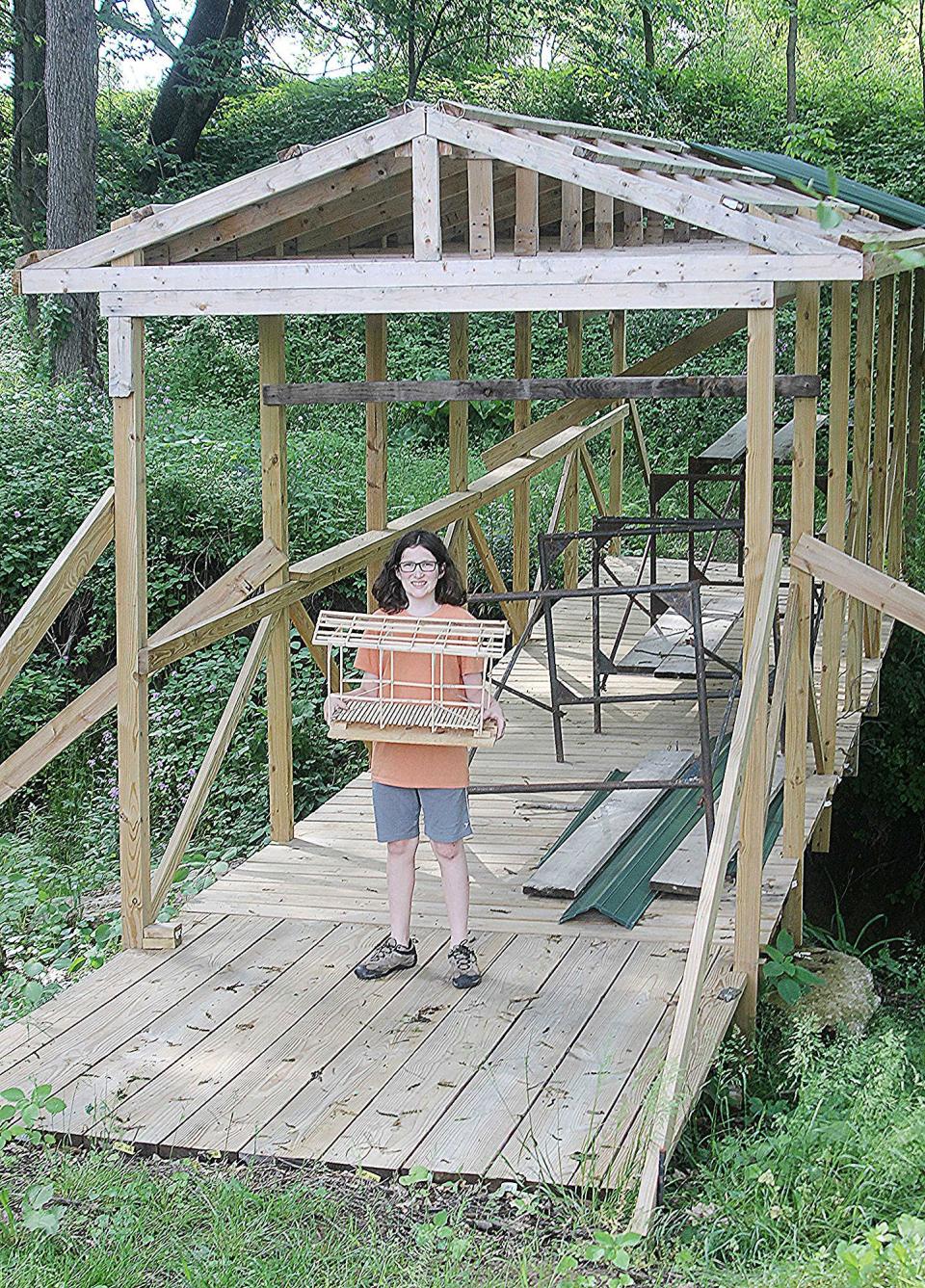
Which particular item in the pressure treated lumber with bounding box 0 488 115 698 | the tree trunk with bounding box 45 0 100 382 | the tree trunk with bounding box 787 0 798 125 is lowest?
the pressure treated lumber with bounding box 0 488 115 698

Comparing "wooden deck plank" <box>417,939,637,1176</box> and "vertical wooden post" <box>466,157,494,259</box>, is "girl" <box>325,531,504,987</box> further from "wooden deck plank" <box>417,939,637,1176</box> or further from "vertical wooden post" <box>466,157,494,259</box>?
"vertical wooden post" <box>466,157,494,259</box>

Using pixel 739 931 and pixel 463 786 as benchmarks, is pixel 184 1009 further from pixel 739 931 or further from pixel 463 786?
pixel 739 931

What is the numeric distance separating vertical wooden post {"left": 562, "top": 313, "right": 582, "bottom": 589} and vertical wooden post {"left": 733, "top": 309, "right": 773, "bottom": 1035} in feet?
15.3

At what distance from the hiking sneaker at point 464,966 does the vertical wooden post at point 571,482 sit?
5229mm

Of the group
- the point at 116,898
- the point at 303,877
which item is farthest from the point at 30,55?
the point at 303,877

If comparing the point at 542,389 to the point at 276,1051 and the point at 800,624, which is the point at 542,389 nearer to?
the point at 800,624

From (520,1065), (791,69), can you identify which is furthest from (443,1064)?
(791,69)

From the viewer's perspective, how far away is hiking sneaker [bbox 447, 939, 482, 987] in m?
4.92

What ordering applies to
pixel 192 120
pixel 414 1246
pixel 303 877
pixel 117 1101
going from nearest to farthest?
pixel 414 1246 → pixel 117 1101 → pixel 303 877 → pixel 192 120

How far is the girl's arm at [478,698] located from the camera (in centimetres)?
463

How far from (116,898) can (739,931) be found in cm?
399

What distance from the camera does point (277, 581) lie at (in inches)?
252

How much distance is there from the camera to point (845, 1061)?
4301 mm

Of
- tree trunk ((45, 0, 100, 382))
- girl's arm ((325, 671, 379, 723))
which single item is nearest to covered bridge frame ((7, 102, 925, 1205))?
girl's arm ((325, 671, 379, 723))
